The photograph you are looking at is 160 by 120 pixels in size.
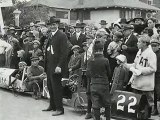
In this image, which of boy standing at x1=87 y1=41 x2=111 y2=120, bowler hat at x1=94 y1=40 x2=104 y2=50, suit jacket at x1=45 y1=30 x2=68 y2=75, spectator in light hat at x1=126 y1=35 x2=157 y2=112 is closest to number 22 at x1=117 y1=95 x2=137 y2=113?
spectator in light hat at x1=126 y1=35 x2=157 y2=112

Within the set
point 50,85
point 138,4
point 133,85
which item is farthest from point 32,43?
point 138,4

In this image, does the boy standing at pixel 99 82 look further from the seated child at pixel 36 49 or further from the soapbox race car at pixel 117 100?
the seated child at pixel 36 49

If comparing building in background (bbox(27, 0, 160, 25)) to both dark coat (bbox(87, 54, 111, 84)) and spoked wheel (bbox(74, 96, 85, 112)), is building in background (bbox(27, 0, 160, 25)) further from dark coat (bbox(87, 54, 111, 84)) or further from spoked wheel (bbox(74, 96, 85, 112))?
dark coat (bbox(87, 54, 111, 84))

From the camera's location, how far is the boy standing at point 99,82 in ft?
26.0

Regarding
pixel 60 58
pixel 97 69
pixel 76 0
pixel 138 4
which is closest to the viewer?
pixel 97 69

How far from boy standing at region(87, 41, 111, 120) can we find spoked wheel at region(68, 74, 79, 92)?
1.77 metres

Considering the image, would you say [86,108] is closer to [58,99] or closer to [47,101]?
[58,99]

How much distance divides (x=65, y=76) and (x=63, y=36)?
3.23 feet

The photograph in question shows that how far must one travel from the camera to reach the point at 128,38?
1017cm

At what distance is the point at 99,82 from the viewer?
313 inches

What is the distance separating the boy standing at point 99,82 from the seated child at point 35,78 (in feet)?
12.2

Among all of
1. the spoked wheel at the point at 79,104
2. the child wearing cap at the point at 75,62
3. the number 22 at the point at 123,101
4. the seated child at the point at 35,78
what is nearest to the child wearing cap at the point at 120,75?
the number 22 at the point at 123,101

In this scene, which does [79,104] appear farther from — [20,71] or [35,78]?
[20,71]

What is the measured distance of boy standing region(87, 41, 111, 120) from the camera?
792 cm
